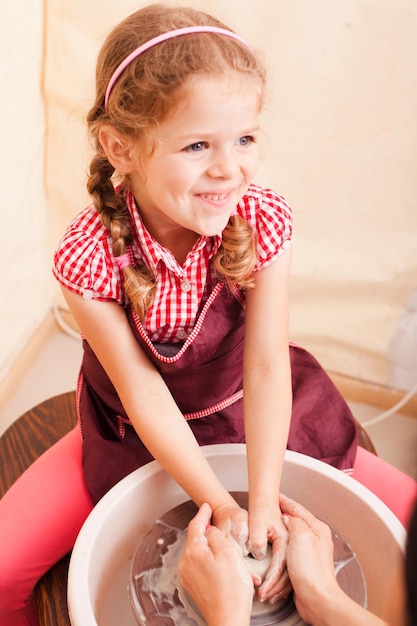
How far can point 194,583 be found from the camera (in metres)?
0.95

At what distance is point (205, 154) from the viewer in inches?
39.2

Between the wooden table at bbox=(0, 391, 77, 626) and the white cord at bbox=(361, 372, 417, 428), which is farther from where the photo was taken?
the white cord at bbox=(361, 372, 417, 428)

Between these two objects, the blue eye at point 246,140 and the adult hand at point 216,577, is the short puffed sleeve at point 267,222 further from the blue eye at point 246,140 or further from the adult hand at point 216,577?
the adult hand at point 216,577

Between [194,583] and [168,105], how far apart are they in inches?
24.4

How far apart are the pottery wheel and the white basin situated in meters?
0.04

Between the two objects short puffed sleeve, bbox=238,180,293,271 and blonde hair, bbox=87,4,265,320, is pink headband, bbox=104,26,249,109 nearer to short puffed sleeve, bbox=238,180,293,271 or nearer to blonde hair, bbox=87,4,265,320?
blonde hair, bbox=87,4,265,320

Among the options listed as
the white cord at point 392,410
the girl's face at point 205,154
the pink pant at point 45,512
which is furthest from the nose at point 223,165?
the white cord at point 392,410

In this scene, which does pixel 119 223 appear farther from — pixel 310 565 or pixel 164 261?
pixel 310 565

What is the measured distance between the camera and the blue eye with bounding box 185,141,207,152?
99cm

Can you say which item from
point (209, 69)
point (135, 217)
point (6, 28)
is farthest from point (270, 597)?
point (6, 28)

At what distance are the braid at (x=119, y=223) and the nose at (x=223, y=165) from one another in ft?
0.62

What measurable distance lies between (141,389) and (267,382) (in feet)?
0.66

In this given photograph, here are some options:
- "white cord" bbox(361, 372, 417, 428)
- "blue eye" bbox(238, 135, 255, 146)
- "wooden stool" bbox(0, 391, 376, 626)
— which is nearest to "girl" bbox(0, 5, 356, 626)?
"blue eye" bbox(238, 135, 255, 146)

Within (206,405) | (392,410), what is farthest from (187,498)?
(392,410)
